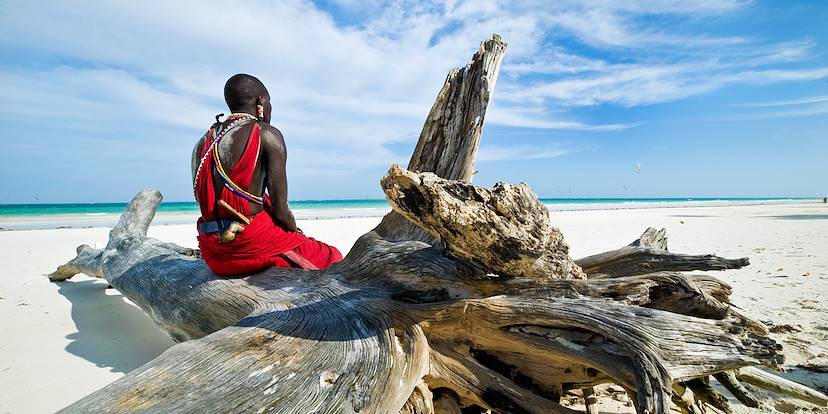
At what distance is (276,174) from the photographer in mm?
2945

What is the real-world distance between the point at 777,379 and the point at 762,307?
8.39 ft

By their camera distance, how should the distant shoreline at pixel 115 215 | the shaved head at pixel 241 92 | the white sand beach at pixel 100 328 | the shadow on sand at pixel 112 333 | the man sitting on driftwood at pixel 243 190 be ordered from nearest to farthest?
the white sand beach at pixel 100 328
the man sitting on driftwood at pixel 243 190
the shaved head at pixel 241 92
the shadow on sand at pixel 112 333
the distant shoreline at pixel 115 215

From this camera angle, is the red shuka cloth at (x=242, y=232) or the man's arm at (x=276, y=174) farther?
the man's arm at (x=276, y=174)

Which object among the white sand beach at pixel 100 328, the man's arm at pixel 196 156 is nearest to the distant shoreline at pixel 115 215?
the white sand beach at pixel 100 328

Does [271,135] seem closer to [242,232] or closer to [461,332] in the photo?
[242,232]

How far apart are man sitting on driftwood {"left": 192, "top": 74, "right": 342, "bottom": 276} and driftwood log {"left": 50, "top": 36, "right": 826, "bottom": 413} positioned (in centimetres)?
39

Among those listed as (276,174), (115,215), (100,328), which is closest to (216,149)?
(276,174)

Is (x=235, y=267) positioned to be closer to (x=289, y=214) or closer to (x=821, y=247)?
(x=289, y=214)

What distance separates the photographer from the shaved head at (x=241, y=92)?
2961 mm

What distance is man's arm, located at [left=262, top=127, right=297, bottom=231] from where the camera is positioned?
113 inches

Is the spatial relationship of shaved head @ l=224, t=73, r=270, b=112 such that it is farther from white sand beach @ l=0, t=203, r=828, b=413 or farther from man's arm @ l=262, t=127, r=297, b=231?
white sand beach @ l=0, t=203, r=828, b=413

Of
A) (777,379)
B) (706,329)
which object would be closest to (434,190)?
(706,329)

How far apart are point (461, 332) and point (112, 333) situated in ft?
11.6

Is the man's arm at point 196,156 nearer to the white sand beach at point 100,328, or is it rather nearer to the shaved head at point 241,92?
the shaved head at point 241,92
